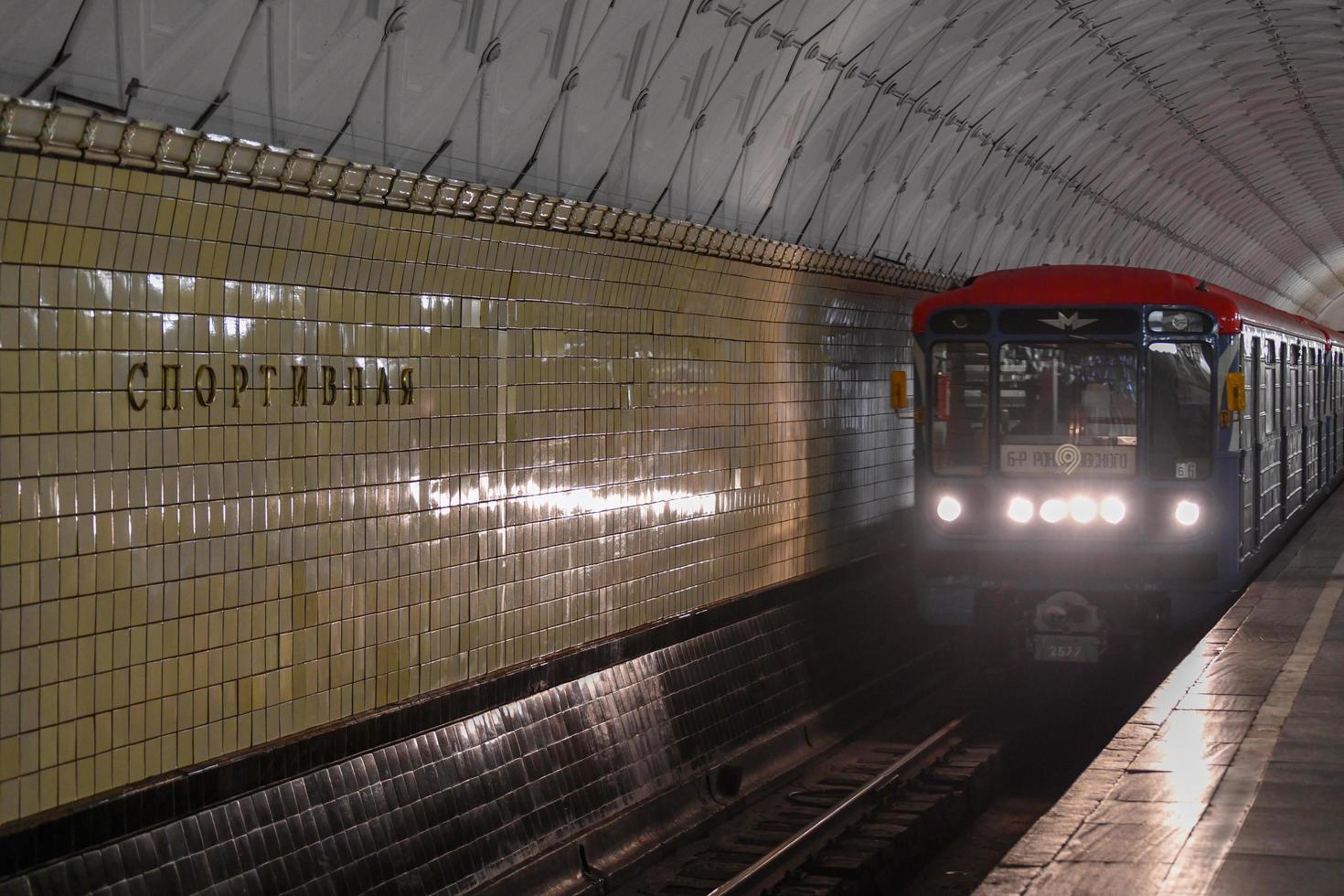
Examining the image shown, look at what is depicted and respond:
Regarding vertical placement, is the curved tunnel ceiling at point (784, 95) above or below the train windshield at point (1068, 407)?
above

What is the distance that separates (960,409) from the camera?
12.6 m

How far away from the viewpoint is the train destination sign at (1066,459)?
472 inches

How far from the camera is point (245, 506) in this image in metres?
6.43

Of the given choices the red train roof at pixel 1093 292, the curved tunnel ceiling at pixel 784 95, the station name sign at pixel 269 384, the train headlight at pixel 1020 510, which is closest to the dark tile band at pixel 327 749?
the station name sign at pixel 269 384

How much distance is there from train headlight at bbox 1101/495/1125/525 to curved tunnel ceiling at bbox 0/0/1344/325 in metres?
3.28

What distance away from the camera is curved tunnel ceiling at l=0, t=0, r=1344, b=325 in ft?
21.7

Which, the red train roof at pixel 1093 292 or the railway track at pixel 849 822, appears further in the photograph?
the red train roof at pixel 1093 292

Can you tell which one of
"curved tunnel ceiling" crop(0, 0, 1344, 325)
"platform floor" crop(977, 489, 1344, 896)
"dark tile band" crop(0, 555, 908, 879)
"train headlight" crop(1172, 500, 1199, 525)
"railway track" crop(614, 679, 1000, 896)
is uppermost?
"curved tunnel ceiling" crop(0, 0, 1344, 325)

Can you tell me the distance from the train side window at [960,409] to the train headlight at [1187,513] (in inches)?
55.6

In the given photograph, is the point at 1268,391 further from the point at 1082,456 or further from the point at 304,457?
the point at 304,457

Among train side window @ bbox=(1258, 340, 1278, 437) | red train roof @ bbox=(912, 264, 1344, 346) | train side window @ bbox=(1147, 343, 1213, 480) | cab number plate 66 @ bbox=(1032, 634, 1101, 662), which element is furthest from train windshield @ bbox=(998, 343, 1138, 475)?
train side window @ bbox=(1258, 340, 1278, 437)

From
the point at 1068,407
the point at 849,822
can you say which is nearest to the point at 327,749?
the point at 849,822

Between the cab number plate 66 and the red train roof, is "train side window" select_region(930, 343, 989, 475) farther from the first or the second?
the cab number plate 66

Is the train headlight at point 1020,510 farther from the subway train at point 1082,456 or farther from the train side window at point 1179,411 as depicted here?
the train side window at point 1179,411
